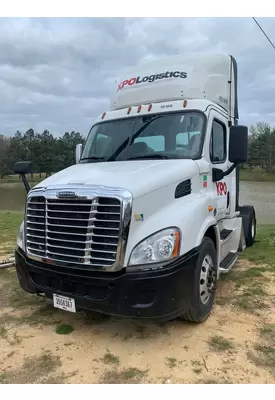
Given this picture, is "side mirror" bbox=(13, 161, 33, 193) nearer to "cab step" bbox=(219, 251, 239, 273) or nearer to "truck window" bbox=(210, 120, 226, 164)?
"truck window" bbox=(210, 120, 226, 164)

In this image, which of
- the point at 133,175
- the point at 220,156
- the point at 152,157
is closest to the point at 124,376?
the point at 133,175

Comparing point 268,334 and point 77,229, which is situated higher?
point 77,229

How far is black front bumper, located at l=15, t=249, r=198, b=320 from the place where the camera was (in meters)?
3.28

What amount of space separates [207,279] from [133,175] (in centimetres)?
151

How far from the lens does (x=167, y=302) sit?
3.34m

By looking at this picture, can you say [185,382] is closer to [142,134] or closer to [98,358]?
[98,358]

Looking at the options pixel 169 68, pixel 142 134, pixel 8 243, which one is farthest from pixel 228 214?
pixel 8 243

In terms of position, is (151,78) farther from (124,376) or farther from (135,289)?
(124,376)

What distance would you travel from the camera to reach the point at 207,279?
13.3ft

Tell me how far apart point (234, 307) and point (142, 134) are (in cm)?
258

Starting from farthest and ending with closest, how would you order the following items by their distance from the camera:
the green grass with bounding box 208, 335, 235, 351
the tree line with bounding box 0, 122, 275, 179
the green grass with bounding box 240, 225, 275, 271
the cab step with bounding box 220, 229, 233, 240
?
the tree line with bounding box 0, 122, 275, 179 < the green grass with bounding box 240, 225, 275, 271 < the cab step with bounding box 220, 229, 233, 240 < the green grass with bounding box 208, 335, 235, 351

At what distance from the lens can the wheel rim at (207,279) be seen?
396 cm

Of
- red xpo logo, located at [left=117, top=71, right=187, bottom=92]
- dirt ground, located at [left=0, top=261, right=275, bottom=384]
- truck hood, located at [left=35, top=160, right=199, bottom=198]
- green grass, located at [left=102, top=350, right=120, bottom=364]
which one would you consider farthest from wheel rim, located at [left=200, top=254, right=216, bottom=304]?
red xpo logo, located at [left=117, top=71, right=187, bottom=92]

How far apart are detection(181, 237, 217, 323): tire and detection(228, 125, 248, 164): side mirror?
1249mm
